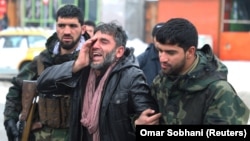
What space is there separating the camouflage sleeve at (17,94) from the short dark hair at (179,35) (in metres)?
1.38

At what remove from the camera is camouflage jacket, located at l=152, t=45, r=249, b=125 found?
8.05ft

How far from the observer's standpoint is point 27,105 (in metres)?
3.59

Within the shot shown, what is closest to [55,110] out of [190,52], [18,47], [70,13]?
[70,13]

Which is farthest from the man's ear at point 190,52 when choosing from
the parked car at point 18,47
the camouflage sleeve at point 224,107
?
the parked car at point 18,47

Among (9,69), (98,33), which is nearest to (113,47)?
(98,33)

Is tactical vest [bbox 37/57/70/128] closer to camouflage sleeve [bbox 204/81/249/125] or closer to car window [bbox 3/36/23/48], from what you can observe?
camouflage sleeve [bbox 204/81/249/125]

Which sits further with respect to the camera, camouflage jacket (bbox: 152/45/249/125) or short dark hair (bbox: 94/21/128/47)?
short dark hair (bbox: 94/21/128/47)

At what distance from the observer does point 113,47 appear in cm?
299

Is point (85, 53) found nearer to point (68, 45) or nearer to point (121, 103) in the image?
point (121, 103)

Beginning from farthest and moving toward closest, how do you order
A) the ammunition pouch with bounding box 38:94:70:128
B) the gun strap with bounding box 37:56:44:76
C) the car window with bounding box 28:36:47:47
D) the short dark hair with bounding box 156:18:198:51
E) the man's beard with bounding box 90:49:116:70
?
the car window with bounding box 28:36:47:47 < the gun strap with bounding box 37:56:44:76 < the ammunition pouch with bounding box 38:94:70:128 < the man's beard with bounding box 90:49:116:70 < the short dark hair with bounding box 156:18:198:51

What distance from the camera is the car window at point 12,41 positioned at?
13648mm

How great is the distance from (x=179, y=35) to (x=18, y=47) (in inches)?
453

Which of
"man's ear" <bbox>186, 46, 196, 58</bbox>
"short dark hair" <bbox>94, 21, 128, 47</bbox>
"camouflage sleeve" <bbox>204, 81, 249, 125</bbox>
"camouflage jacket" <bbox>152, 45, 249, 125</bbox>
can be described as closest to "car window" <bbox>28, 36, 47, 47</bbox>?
"short dark hair" <bbox>94, 21, 128, 47</bbox>

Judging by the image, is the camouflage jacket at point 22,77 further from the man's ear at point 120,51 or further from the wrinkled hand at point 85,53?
the man's ear at point 120,51
